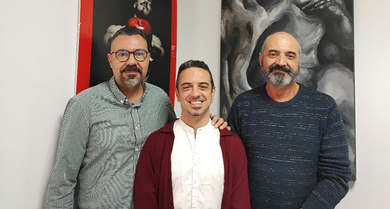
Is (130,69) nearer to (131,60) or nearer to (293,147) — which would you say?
(131,60)

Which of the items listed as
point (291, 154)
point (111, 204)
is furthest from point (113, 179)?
point (291, 154)

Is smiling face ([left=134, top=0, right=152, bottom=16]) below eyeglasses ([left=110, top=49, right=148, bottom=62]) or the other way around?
the other way around

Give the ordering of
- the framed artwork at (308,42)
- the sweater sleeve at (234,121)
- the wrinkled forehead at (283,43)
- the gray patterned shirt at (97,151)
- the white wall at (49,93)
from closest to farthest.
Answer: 1. the white wall at (49,93)
2. the gray patterned shirt at (97,151)
3. the wrinkled forehead at (283,43)
4. the sweater sleeve at (234,121)
5. the framed artwork at (308,42)

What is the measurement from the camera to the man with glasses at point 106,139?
1279 millimetres

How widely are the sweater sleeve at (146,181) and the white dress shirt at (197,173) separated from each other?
11 centimetres

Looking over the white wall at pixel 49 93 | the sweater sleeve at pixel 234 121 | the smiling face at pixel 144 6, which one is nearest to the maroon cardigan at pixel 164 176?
the sweater sleeve at pixel 234 121

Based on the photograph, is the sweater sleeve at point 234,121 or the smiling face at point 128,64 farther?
the sweater sleeve at point 234,121

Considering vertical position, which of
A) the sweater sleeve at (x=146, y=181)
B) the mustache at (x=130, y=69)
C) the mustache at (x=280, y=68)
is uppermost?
the mustache at (x=280, y=68)

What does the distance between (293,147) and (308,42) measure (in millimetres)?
891

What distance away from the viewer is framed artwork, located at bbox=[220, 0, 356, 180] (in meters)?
1.72

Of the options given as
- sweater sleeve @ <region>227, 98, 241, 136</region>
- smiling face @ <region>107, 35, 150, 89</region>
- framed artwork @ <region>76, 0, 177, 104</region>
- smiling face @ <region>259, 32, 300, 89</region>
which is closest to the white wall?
framed artwork @ <region>76, 0, 177, 104</region>

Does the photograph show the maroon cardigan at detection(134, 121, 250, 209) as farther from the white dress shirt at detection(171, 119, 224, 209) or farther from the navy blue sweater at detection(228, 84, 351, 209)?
the navy blue sweater at detection(228, 84, 351, 209)

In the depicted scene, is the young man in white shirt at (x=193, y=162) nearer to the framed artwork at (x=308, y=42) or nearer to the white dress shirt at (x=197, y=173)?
the white dress shirt at (x=197, y=173)

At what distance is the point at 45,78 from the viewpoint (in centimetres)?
132
